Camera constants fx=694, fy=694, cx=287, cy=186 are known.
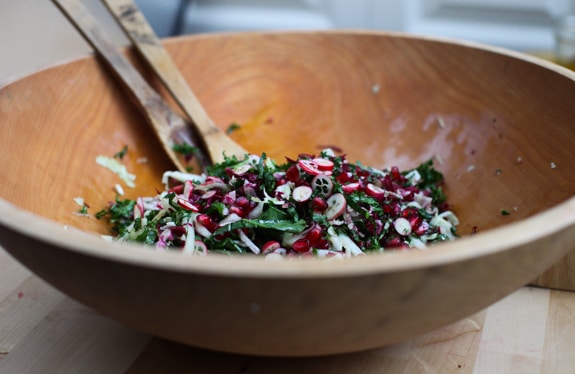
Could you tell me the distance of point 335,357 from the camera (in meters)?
0.94

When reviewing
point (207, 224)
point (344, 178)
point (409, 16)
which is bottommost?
point (409, 16)

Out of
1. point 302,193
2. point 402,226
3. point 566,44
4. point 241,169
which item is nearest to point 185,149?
point 241,169

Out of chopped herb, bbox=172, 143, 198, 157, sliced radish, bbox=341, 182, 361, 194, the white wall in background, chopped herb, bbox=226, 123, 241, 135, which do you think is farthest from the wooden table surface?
the white wall in background

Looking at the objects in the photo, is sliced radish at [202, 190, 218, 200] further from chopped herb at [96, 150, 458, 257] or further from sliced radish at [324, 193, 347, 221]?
sliced radish at [324, 193, 347, 221]

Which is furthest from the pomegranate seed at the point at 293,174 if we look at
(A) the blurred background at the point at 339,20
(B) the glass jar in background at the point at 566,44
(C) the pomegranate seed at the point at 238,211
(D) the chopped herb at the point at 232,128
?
(A) the blurred background at the point at 339,20

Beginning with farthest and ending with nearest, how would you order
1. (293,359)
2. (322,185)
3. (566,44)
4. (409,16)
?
1. (409,16)
2. (566,44)
3. (322,185)
4. (293,359)

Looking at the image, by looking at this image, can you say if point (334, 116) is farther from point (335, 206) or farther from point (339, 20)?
point (339, 20)

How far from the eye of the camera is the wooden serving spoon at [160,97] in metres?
1.29

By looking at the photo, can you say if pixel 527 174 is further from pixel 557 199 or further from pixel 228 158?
pixel 228 158

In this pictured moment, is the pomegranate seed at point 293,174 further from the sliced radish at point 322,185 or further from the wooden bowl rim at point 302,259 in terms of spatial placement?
the wooden bowl rim at point 302,259

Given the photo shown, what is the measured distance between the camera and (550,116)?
1.11 m

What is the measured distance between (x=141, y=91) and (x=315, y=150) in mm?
351

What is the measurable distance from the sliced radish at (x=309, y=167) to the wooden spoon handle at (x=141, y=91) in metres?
0.30

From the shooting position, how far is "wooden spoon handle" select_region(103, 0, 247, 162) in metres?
1.28
